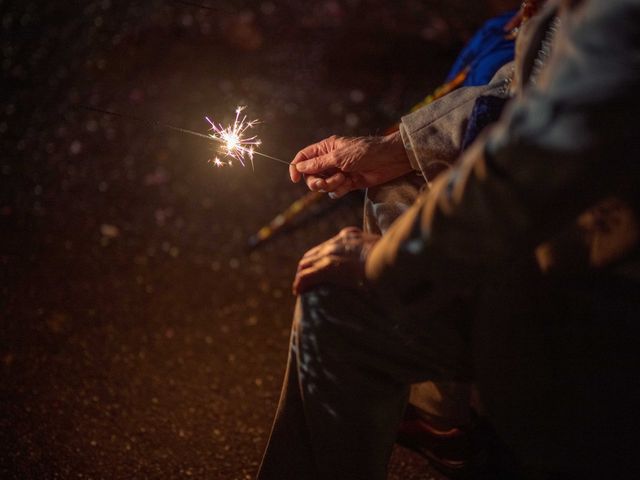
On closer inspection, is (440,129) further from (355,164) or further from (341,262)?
(341,262)

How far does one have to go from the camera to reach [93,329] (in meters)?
2.93

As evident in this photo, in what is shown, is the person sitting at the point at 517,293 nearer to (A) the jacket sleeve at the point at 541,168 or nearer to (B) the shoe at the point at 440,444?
(A) the jacket sleeve at the point at 541,168

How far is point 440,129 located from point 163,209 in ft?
8.04

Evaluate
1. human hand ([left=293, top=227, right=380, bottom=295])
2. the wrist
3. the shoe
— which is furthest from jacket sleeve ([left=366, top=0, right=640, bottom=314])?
the shoe

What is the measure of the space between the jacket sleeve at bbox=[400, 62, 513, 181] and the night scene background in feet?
4.22

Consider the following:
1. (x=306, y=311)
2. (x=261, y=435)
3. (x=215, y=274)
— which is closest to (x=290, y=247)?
(x=215, y=274)

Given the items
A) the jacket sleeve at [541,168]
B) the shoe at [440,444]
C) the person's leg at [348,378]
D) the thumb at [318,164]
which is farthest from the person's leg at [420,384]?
the jacket sleeve at [541,168]

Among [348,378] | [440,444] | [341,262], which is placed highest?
[341,262]

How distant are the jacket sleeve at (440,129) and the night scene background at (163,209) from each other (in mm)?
1285

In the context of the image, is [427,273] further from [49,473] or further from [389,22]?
[389,22]

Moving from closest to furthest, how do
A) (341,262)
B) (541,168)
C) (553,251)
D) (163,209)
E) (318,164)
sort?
1. (541,168)
2. (553,251)
3. (341,262)
4. (318,164)
5. (163,209)

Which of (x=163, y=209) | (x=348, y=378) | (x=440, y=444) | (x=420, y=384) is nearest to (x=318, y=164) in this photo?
(x=348, y=378)

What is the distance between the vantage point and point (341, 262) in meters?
1.54

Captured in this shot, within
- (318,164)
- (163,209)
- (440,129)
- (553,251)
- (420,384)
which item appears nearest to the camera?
(553,251)
